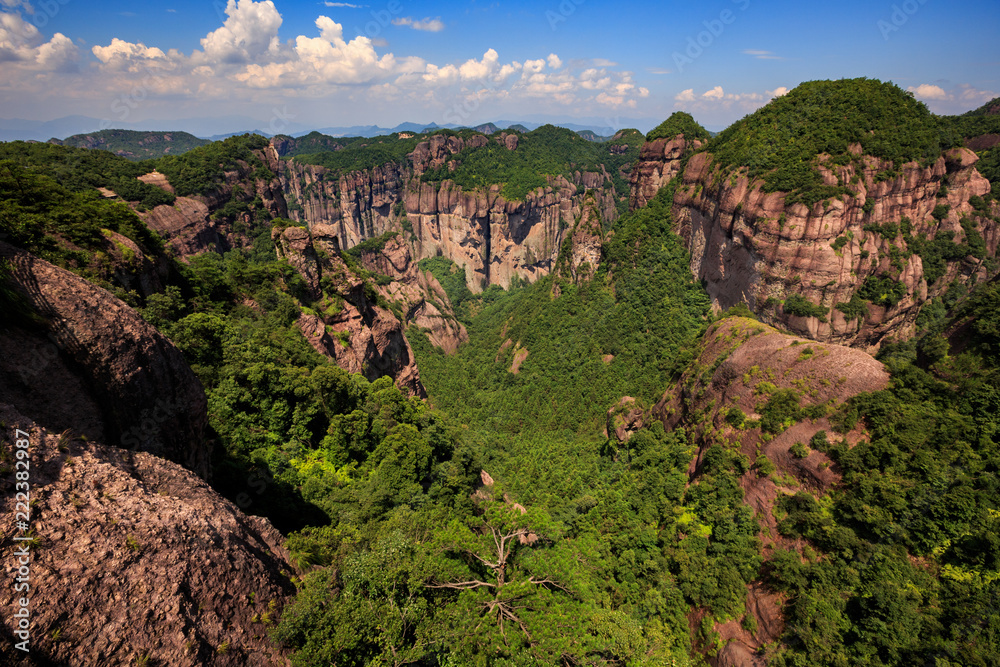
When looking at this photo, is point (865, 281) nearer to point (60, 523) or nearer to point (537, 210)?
point (60, 523)

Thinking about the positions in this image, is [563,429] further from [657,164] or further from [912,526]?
[657,164]

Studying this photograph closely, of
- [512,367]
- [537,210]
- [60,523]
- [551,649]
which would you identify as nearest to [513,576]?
[551,649]

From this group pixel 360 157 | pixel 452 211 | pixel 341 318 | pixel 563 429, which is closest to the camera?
pixel 341 318


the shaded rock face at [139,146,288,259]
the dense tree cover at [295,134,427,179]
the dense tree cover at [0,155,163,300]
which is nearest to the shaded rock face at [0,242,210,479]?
the dense tree cover at [0,155,163,300]

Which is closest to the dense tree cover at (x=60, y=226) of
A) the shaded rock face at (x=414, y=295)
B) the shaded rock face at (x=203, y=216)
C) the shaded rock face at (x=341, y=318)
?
the shaded rock face at (x=341, y=318)

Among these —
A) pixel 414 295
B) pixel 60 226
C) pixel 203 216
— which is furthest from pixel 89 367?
pixel 414 295

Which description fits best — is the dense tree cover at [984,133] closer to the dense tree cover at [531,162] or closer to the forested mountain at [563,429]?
the forested mountain at [563,429]
